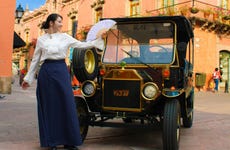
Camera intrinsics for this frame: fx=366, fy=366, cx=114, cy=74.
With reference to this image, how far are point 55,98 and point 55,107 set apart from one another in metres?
0.12

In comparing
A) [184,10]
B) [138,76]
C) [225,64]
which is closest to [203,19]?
[184,10]

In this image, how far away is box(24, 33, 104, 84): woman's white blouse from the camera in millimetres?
4730

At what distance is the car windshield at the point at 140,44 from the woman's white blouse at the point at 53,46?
104 cm

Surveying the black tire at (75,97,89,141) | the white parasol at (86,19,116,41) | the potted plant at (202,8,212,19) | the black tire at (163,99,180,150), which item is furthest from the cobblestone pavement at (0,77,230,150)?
the potted plant at (202,8,212,19)

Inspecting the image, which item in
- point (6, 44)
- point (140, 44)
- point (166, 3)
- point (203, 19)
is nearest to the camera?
point (140, 44)

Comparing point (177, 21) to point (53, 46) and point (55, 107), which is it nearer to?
point (53, 46)

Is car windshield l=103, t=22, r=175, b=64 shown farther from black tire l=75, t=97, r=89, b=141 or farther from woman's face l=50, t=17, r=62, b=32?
woman's face l=50, t=17, r=62, b=32

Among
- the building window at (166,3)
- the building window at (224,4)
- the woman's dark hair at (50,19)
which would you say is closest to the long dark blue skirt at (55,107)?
the woman's dark hair at (50,19)

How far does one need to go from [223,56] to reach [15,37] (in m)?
14.1

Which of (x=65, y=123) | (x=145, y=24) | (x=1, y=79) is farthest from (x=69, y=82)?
(x=1, y=79)

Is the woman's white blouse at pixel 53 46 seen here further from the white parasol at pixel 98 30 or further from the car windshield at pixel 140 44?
the car windshield at pixel 140 44

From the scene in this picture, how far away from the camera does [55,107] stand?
187 inches

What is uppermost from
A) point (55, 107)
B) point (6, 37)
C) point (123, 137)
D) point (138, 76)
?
point (6, 37)

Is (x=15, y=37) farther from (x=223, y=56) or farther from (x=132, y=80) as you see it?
(x=223, y=56)
